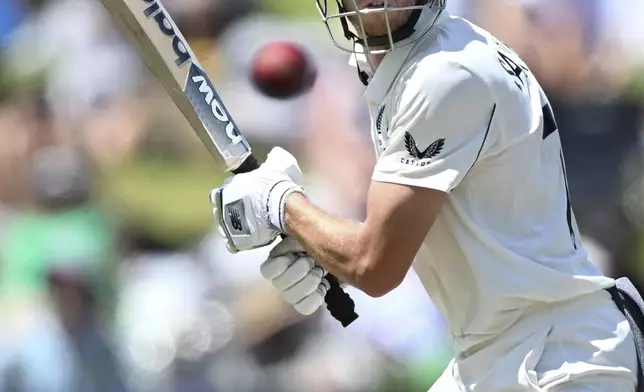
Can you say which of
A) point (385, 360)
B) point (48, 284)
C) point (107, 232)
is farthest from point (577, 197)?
point (48, 284)

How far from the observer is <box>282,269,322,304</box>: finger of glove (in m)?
2.07

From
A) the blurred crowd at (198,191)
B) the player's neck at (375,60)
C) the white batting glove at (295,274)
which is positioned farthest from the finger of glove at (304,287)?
the blurred crowd at (198,191)

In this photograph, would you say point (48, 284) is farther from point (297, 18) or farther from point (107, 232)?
point (297, 18)

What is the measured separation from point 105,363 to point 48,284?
38 centimetres

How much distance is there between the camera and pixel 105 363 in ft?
12.1

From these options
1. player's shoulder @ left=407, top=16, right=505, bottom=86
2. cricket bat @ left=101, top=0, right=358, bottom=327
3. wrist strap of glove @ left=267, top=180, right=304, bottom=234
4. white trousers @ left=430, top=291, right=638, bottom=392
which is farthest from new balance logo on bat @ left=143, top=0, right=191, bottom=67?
white trousers @ left=430, top=291, right=638, bottom=392

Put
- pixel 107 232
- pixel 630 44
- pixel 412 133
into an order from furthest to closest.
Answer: pixel 107 232
pixel 630 44
pixel 412 133

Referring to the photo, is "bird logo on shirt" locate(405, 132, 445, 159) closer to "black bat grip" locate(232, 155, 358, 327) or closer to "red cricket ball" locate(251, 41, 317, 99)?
"black bat grip" locate(232, 155, 358, 327)

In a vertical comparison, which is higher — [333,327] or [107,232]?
[107,232]

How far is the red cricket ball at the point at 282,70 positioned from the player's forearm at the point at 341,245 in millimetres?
1731

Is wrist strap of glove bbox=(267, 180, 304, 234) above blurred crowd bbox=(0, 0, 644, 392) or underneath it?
above

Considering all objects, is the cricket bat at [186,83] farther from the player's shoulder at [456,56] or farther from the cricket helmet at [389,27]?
the player's shoulder at [456,56]

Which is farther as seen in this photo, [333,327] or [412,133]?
[333,327]

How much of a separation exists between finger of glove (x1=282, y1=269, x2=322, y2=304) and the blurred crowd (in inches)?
55.7
